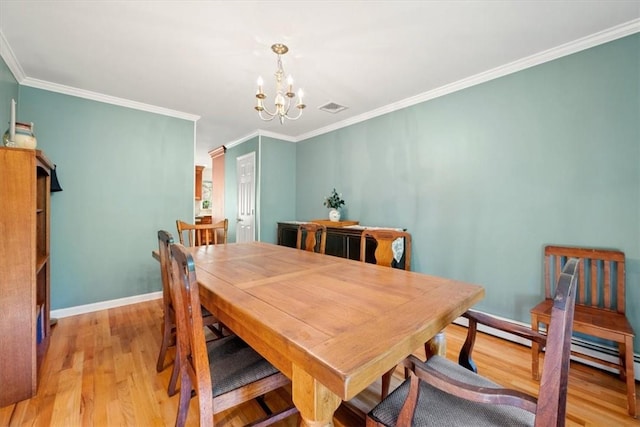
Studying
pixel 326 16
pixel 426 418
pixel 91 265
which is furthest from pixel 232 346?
pixel 91 265

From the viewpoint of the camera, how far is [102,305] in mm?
3137

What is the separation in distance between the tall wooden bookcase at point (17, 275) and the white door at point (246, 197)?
3.12 meters

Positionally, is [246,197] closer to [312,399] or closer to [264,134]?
[264,134]

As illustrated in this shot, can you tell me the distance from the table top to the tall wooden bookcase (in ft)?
3.43

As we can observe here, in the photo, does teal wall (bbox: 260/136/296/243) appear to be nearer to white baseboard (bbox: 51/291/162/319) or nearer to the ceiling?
the ceiling

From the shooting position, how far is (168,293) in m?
1.84

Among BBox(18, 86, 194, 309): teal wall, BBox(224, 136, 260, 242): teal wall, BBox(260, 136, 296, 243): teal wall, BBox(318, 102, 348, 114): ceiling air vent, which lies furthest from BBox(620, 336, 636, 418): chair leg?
BBox(224, 136, 260, 242): teal wall

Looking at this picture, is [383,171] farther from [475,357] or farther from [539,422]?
[539,422]

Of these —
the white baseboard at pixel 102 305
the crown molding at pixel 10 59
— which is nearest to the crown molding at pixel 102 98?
the crown molding at pixel 10 59

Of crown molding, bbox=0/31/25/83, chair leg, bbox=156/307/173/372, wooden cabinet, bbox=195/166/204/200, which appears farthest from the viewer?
wooden cabinet, bbox=195/166/204/200

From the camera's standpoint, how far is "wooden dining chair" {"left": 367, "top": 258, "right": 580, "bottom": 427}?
71 centimetres

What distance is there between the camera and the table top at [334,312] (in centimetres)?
76

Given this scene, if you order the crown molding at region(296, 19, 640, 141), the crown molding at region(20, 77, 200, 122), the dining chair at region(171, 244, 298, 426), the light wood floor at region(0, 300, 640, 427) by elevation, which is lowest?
the light wood floor at region(0, 300, 640, 427)

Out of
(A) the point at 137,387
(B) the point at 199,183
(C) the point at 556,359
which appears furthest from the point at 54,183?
(B) the point at 199,183
